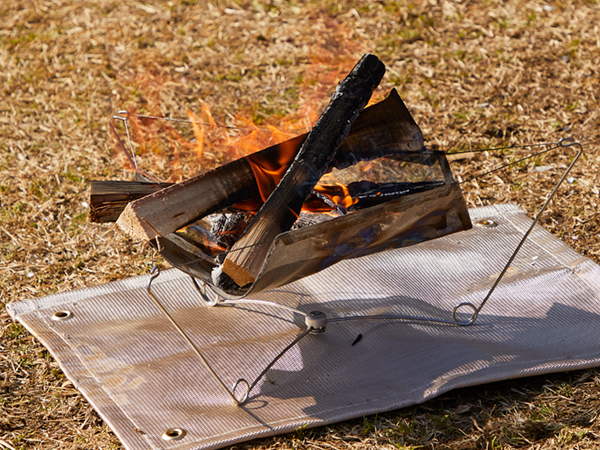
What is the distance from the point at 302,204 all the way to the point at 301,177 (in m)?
0.09

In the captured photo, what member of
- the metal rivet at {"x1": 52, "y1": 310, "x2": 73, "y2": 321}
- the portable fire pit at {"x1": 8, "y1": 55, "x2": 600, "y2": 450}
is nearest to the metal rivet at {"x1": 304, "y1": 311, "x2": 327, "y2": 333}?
the portable fire pit at {"x1": 8, "y1": 55, "x2": 600, "y2": 450}

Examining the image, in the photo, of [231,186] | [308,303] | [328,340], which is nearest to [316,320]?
[328,340]

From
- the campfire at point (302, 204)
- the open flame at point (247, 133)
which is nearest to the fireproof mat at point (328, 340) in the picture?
the campfire at point (302, 204)

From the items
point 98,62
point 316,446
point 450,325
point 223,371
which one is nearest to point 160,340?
point 223,371

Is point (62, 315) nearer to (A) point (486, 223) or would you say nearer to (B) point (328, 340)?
(B) point (328, 340)

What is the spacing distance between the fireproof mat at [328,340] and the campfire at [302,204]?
0.40m

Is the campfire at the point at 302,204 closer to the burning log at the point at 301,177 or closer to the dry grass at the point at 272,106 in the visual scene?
the burning log at the point at 301,177

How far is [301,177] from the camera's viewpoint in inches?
93.0

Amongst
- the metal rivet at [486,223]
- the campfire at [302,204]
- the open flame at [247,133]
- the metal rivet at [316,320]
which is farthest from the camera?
the metal rivet at [486,223]

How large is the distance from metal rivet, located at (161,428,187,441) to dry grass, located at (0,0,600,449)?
0.19m

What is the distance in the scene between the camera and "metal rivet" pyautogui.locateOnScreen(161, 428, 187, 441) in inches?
86.0

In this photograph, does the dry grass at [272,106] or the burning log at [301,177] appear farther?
the dry grass at [272,106]

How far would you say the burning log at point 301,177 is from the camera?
2.20m

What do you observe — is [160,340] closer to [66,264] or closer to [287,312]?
[287,312]
